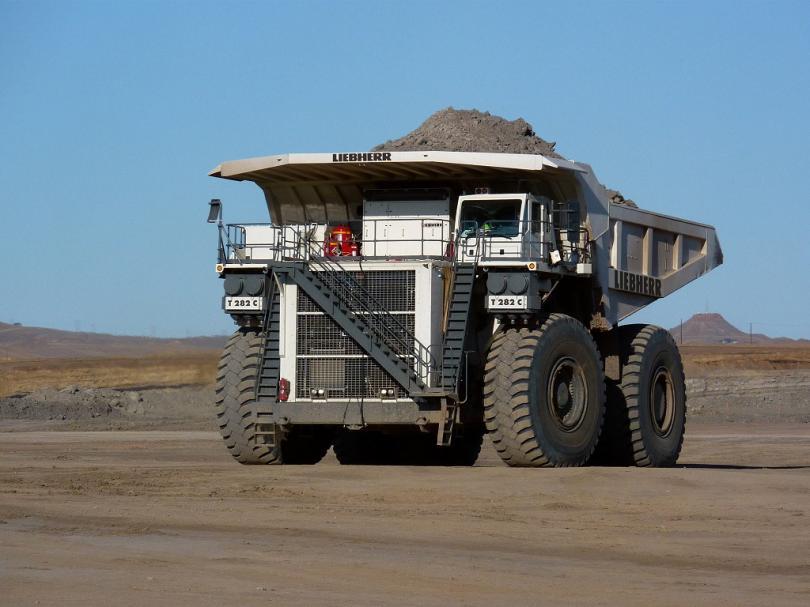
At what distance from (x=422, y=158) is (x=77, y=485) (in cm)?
695

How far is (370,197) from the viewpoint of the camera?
2456cm

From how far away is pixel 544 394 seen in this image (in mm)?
22266

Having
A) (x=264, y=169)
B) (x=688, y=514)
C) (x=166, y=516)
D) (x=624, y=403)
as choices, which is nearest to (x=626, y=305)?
(x=624, y=403)

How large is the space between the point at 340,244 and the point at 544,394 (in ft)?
13.4

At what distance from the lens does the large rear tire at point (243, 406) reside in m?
22.8

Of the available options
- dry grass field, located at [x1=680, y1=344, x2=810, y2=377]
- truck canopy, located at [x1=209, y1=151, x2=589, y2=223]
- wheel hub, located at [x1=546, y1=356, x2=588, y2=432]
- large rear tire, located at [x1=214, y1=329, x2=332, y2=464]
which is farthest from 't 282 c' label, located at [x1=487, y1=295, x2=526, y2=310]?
dry grass field, located at [x1=680, y1=344, x2=810, y2=377]

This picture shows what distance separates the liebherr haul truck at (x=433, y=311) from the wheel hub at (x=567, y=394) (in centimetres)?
3

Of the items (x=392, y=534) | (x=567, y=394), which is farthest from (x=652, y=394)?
(x=392, y=534)

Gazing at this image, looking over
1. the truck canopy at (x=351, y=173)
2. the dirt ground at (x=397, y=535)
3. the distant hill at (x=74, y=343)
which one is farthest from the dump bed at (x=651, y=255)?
the distant hill at (x=74, y=343)

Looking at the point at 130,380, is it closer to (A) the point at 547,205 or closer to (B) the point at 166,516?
(A) the point at 547,205

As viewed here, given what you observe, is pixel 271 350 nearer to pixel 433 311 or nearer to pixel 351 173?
pixel 433 311

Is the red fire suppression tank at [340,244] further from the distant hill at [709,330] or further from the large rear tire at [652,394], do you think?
the distant hill at [709,330]

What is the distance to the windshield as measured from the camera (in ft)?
76.7

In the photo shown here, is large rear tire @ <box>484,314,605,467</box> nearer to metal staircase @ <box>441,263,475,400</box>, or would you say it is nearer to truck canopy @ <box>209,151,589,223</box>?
metal staircase @ <box>441,263,475,400</box>
